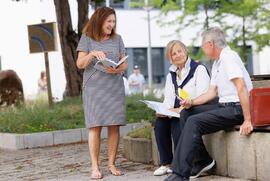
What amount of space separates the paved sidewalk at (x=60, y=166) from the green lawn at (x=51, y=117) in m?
1.05

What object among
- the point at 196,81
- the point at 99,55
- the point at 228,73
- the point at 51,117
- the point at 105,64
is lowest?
the point at 51,117

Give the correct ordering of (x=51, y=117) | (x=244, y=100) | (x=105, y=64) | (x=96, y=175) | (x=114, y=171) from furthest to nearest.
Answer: (x=51, y=117) < (x=114, y=171) < (x=96, y=175) < (x=105, y=64) < (x=244, y=100)

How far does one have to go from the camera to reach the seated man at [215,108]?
6.18 metres

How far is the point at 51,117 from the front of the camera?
1260 centimetres

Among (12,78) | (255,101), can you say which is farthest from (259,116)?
(12,78)

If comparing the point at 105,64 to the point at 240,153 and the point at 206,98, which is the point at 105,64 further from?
the point at 240,153

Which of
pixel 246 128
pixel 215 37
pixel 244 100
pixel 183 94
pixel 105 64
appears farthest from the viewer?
pixel 105 64

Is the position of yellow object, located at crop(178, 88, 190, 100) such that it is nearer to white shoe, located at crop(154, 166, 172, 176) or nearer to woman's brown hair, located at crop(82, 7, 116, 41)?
white shoe, located at crop(154, 166, 172, 176)

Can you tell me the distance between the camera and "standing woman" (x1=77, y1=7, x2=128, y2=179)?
7.12m

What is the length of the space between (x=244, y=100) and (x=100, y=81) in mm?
1826

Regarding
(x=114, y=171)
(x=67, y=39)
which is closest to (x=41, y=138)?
(x=114, y=171)

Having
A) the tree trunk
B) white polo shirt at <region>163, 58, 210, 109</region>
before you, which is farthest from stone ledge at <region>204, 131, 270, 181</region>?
the tree trunk

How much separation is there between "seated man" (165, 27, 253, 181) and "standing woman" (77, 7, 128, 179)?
3.09 feet

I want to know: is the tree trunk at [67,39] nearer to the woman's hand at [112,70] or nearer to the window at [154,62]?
the woman's hand at [112,70]
